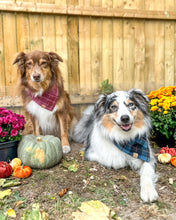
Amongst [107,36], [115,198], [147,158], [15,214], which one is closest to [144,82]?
[107,36]

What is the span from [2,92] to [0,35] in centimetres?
106

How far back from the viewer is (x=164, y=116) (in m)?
3.52

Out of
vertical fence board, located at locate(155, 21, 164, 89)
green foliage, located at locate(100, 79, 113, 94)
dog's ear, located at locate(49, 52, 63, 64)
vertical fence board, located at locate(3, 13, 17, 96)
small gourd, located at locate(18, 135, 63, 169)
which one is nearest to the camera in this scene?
small gourd, located at locate(18, 135, 63, 169)

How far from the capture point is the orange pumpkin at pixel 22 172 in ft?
8.86

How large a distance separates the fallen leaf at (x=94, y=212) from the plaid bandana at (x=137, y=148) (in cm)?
89

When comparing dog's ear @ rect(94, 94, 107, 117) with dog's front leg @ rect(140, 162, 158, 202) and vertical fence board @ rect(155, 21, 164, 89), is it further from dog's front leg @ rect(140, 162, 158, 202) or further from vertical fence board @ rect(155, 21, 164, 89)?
vertical fence board @ rect(155, 21, 164, 89)

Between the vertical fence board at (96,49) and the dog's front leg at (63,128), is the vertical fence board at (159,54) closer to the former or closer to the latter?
the vertical fence board at (96,49)

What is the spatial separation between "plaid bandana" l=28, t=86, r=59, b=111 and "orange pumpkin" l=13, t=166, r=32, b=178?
1.12m

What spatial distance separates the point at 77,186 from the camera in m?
2.54

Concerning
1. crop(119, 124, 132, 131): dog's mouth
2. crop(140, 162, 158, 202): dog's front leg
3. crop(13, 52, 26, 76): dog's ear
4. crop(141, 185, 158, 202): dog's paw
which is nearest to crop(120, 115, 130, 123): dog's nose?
crop(119, 124, 132, 131): dog's mouth

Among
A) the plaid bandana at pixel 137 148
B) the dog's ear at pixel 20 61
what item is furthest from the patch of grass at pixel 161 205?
the dog's ear at pixel 20 61

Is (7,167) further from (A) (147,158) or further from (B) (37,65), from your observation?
(A) (147,158)

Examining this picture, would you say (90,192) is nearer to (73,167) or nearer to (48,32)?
(73,167)

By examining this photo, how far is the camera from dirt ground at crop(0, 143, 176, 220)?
2090 mm
